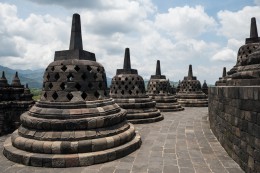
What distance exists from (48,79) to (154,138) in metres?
4.35

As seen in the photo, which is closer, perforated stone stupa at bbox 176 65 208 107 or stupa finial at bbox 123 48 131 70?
stupa finial at bbox 123 48 131 70

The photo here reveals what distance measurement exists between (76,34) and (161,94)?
11.0 metres

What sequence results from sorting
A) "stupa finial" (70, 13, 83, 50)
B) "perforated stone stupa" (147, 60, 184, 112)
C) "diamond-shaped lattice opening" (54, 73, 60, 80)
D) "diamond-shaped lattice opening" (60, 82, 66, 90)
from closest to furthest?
1. "diamond-shaped lattice opening" (60, 82, 66, 90)
2. "diamond-shaped lattice opening" (54, 73, 60, 80)
3. "stupa finial" (70, 13, 83, 50)
4. "perforated stone stupa" (147, 60, 184, 112)

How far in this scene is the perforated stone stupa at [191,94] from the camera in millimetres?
21561

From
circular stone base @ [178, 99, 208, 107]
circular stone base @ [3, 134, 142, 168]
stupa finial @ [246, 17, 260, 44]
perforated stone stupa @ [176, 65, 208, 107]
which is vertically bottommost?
circular stone base @ [3, 134, 142, 168]

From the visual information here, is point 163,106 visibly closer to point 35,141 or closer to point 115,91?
point 115,91

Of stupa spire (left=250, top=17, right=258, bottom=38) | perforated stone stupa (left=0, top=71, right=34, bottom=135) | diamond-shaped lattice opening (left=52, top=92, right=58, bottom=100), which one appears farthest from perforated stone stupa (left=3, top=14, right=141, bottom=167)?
stupa spire (left=250, top=17, right=258, bottom=38)

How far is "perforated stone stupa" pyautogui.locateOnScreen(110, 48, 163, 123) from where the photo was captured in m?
12.4

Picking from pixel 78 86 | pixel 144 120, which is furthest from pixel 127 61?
pixel 78 86

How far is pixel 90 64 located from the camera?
762 centimetres

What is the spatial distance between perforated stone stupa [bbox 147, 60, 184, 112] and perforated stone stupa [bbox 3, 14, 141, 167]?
32.0 ft

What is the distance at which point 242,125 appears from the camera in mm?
5414

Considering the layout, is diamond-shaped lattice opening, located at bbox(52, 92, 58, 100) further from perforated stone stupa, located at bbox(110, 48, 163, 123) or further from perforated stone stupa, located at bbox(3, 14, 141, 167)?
perforated stone stupa, located at bbox(110, 48, 163, 123)

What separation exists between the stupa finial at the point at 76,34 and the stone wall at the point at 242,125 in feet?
16.4
